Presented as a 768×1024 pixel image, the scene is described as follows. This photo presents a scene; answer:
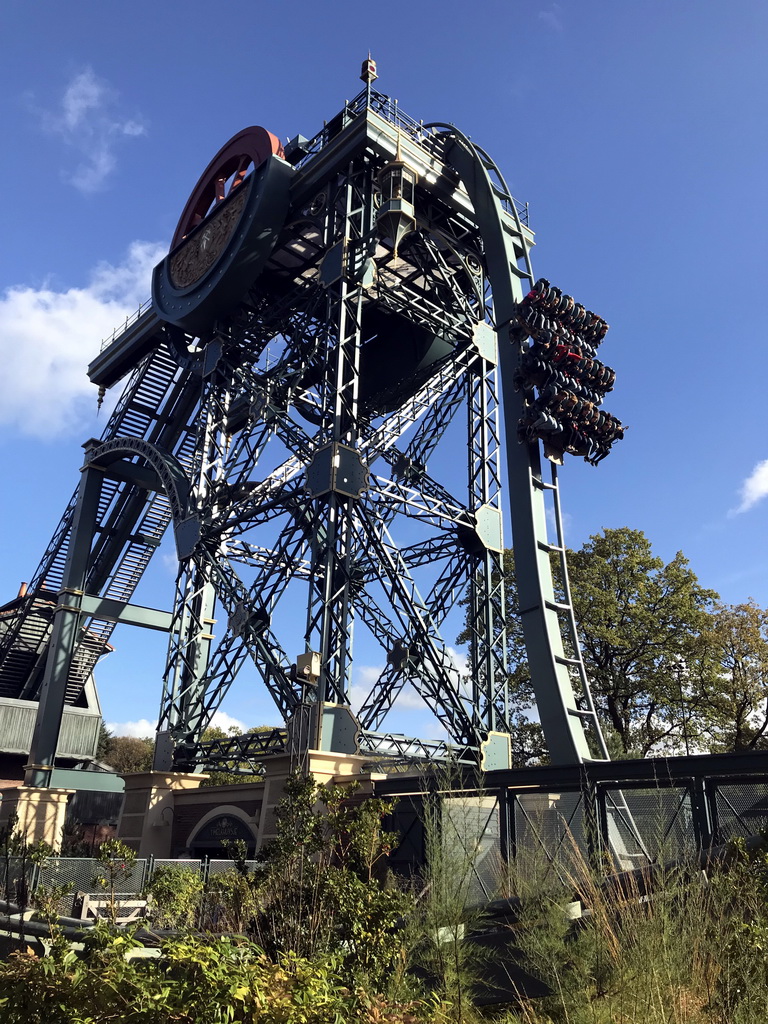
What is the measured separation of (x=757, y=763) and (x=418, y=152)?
22.1m

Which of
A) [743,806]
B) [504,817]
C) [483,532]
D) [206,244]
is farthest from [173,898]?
[206,244]

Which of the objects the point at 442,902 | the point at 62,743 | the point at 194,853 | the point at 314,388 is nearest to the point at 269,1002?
the point at 442,902

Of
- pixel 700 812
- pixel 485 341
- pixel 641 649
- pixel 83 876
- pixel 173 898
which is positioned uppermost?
pixel 485 341

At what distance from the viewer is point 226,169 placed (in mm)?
34031

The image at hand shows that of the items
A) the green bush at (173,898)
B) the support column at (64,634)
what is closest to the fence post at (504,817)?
the green bush at (173,898)

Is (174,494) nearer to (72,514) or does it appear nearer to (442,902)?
(72,514)

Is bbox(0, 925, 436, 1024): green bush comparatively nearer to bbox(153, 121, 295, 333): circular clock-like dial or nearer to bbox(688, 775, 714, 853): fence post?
bbox(688, 775, 714, 853): fence post

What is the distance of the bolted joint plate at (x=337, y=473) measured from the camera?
22.9m

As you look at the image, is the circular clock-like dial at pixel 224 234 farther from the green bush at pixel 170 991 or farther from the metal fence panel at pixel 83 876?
the green bush at pixel 170 991

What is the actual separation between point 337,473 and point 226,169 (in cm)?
1773

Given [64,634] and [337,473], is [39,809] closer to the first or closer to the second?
[64,634]

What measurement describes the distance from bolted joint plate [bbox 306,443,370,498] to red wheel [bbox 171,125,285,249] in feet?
40.3

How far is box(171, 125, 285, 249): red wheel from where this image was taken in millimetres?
29906

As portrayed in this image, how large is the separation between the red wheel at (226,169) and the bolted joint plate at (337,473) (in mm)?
12295
